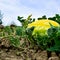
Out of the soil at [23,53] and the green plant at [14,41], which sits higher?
the green plant at [14,41]

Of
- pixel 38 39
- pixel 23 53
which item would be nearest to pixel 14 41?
pixel 23 53

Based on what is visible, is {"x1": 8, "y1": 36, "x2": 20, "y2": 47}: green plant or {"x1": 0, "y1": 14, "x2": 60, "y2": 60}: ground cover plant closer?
{"x1": 0, "y1": 14, "x2": 60, "y2": 60}: ground cover plant

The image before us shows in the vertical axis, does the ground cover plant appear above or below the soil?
above

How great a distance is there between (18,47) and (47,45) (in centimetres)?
27

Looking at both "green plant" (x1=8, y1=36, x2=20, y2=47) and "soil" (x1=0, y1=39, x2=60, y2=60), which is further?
"green plant" (x1=8, y1=36, x2=20, y2=47)

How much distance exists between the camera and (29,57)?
5.79ft

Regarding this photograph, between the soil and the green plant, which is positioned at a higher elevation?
the green plant

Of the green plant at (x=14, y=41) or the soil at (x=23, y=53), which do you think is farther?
the green plant at (x=14, y=41)

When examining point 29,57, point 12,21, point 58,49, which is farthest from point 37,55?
point 12,21

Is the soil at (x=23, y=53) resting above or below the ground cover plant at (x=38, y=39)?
below

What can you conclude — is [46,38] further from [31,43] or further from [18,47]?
[18,47]

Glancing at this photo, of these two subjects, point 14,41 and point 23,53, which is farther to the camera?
point 14,41

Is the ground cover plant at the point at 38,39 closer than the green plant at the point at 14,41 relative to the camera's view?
Yes

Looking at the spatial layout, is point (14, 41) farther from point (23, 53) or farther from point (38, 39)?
point (38, 39)
